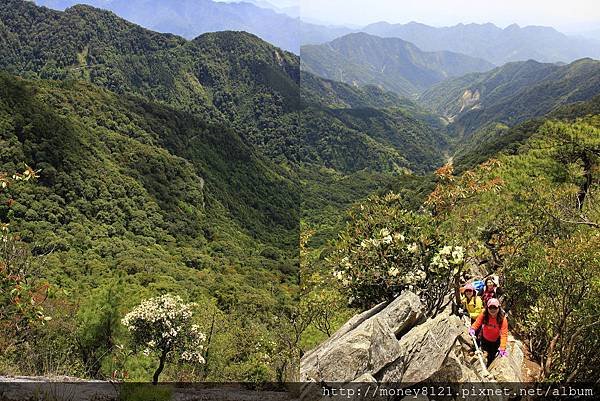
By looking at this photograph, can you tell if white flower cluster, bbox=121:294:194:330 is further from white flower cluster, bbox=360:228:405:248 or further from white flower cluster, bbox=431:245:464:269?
white flower cluster, bbox=431:245:464:269

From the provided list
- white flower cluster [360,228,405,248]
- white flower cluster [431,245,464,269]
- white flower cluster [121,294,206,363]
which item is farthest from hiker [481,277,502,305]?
white flower cluster [121,294,206,363]

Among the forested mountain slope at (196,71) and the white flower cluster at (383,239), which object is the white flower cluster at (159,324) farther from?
the forested mountain slope at (196,71)

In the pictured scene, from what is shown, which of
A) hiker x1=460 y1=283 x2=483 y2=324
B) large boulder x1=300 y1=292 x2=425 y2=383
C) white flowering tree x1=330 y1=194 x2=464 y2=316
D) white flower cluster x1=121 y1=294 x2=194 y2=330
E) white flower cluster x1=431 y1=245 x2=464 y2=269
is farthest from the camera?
white flower cluster x1=121 y1=294 x2=194 y2=330

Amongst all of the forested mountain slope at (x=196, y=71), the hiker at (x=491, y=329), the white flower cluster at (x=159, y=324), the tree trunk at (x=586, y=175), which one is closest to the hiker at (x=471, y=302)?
the hiker at (x=491, y=329)

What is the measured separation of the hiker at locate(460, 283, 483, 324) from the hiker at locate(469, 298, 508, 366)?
1.68ft

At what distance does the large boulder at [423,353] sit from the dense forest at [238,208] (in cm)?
103

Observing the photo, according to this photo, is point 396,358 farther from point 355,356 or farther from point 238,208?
point 238,208

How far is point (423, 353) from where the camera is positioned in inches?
172

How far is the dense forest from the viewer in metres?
5.96

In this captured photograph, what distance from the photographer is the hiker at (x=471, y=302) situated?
5833mm

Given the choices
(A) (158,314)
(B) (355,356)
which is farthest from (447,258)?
(A) (158,314)

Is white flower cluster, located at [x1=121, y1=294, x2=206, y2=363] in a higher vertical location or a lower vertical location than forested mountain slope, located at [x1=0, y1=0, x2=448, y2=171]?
lower

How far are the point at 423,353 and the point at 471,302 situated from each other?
1.92 metres

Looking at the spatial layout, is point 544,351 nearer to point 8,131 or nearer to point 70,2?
point 8,131
